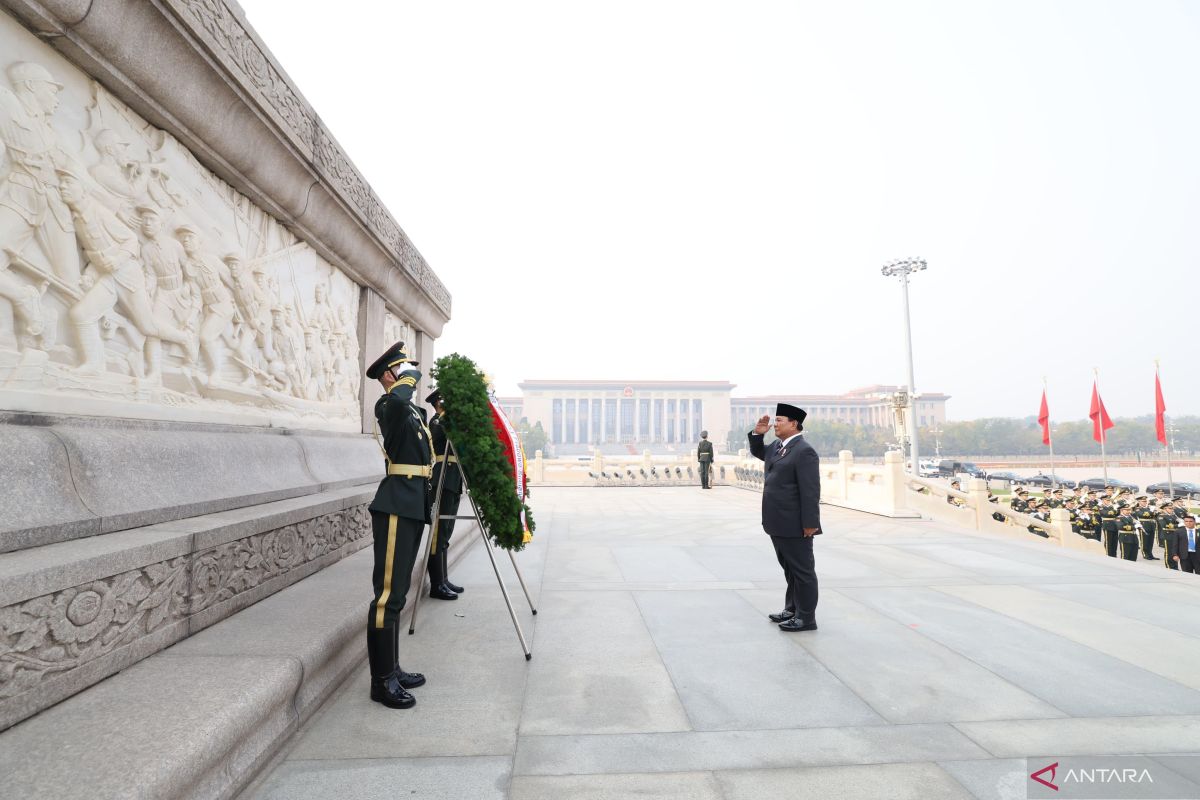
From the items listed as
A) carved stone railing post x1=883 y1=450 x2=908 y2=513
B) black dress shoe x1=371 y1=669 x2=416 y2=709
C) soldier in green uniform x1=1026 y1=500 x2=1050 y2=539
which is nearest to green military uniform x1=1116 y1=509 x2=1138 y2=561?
soldier in green uniform x1=1026 y1=500 x2=1050 y2=539

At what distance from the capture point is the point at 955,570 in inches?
213

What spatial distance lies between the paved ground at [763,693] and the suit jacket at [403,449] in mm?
860

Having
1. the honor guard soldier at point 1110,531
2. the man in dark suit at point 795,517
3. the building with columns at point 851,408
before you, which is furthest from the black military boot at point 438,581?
the building with columns at point 851,408

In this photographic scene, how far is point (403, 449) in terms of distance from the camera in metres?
2.64

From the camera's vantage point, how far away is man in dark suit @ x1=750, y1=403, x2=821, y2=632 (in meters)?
3.55

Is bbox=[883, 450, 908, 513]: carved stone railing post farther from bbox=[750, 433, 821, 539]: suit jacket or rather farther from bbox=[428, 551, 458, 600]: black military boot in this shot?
bbox=[428, 551, 458, 600]: black military boot

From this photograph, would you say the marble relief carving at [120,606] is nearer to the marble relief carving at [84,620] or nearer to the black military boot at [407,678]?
the marble relief carving at [84,620]

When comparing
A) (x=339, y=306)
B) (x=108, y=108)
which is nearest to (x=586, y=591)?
(x=339, y=306)

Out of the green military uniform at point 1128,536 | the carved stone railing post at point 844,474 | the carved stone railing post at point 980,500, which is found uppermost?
the carved stone railing post at point 844,474

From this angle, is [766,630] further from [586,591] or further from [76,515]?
[76,515]

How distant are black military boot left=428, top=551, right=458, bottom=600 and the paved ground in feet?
0.37

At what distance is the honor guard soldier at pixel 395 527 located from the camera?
7.95 feet

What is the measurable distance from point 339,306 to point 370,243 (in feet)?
2.46

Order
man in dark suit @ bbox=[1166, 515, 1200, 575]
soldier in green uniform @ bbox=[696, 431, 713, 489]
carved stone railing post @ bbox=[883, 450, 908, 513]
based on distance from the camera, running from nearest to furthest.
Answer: carved stone railing post @ bbox=[883, 450, 908, 513] → man in dark suit @ bbox=[1166, 515, 1200, 575] → soldier in green uniform @ bbox=[696, 431, 713, 489]
